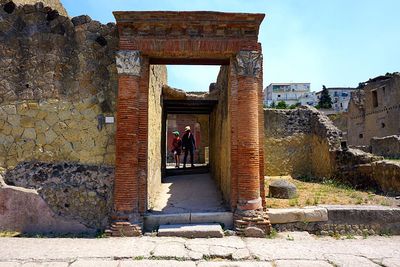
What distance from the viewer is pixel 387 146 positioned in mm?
14008

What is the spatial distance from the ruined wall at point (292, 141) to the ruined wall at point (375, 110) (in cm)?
1181

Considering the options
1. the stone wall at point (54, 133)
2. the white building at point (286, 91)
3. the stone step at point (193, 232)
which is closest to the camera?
the stone step at point (193, 232)

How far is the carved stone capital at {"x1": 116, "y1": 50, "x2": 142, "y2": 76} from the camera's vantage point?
558 cm

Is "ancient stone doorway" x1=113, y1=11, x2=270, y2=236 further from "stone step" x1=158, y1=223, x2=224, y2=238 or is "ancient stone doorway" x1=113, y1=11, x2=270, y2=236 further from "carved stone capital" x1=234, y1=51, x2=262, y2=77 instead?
"stone step" x1=158, y1=223, x2=224, y2=238

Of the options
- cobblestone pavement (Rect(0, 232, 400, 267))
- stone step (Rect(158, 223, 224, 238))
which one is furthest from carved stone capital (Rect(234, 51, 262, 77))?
cobblestone pavement (Rect(0, 232, 400, 267))

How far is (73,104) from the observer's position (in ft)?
18.9

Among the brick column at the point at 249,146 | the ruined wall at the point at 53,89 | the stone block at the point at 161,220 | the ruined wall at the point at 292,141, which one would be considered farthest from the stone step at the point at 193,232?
the ruined wall at the point at 292,141

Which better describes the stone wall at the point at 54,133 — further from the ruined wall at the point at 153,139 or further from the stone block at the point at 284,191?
the stone block at the point at 284,191

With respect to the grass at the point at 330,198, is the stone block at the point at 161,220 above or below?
below

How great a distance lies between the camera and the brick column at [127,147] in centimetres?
533

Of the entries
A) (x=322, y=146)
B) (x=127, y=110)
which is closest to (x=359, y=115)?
(x=322, y=146)

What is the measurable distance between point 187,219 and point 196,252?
1180 mm

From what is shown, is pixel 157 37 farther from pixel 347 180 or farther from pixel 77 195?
pixel 347 180

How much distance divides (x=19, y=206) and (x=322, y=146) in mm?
9204
